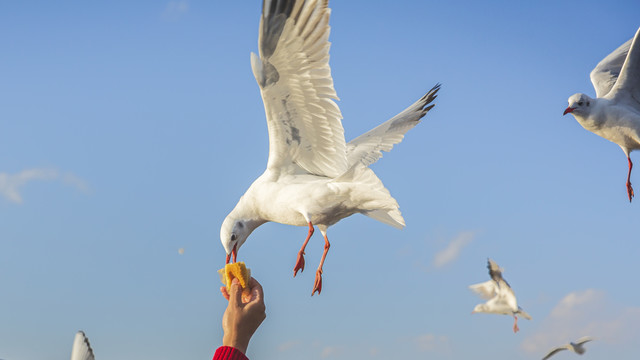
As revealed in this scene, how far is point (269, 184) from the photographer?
297 cm

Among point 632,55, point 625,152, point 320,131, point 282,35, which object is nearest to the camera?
point 282,35

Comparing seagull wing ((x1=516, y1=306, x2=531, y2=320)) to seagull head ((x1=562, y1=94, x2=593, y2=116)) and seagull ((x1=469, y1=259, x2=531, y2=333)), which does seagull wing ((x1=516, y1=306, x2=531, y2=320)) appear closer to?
seagull ((x1=469, y1=259, x2=531, y2=333))

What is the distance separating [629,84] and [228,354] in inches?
164

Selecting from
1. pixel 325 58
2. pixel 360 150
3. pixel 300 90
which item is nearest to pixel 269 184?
pixel 300 90

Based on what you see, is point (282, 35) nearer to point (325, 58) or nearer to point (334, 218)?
Answer: point (325, 58)

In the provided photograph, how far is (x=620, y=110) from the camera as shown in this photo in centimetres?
433

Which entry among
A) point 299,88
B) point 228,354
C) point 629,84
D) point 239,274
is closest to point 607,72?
point 629,84

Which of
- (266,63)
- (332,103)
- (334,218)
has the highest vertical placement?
(266,63)

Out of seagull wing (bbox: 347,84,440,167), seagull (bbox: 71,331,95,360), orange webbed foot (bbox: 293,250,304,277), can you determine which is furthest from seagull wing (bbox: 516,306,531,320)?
seagull (bbox: 71,331,95,360)

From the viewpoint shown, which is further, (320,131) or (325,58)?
(320,131)

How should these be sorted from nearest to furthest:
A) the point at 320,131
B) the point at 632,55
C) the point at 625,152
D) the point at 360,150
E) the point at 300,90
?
the point at 300,90, the point at 320,131, the point at 360,150, the point at 632,55, the point at 625,152

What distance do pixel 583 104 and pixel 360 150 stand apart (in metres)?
1.71

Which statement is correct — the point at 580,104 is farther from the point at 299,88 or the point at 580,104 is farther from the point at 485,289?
the point at 299,88

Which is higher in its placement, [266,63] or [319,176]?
[266,63]
